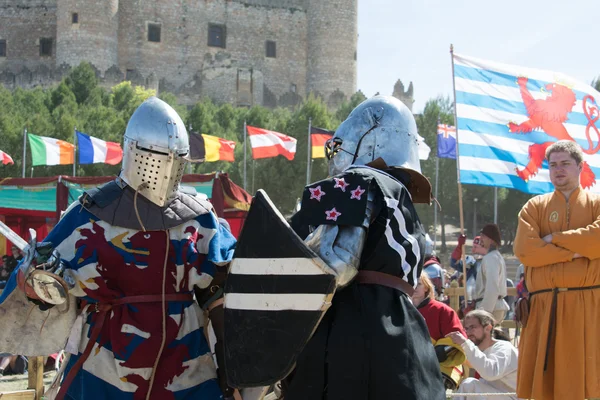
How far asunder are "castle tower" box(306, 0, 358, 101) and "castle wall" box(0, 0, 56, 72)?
16.9 metres

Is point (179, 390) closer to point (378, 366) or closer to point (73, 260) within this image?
point (73, 260)

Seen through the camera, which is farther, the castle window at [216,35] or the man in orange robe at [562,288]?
the castle window at [216,35]

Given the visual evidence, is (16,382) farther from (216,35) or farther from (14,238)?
(216,35)

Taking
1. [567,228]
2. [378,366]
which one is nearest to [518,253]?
[567,228]

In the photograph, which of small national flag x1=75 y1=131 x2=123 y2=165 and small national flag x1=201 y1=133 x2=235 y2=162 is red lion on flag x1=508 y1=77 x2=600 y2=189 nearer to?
small national flag x1=75 y1=131 x2=123 y2=165

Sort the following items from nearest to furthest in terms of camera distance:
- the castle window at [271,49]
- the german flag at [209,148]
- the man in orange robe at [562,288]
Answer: the man in orange robe at [562,288] → the german flag at [209,148] → the castle window at [271,49]

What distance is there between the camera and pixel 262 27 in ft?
184

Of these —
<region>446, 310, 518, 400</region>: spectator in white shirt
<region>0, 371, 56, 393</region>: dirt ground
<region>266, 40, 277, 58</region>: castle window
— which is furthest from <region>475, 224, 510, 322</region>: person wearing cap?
<region>266, 40, 277, 58</region>: castle window

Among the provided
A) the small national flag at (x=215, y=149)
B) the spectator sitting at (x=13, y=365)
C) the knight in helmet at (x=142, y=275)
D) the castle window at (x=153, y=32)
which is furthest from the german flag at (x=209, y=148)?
the castle window at (x=153, y=32)

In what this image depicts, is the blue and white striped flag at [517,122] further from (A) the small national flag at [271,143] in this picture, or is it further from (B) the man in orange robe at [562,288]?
(A) the small national flag at [271,143]

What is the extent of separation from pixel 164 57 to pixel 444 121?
23.0 m

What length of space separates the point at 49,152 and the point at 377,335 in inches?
734

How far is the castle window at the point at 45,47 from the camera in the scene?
51.6m

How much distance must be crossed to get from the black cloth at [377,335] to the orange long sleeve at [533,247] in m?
1.91
